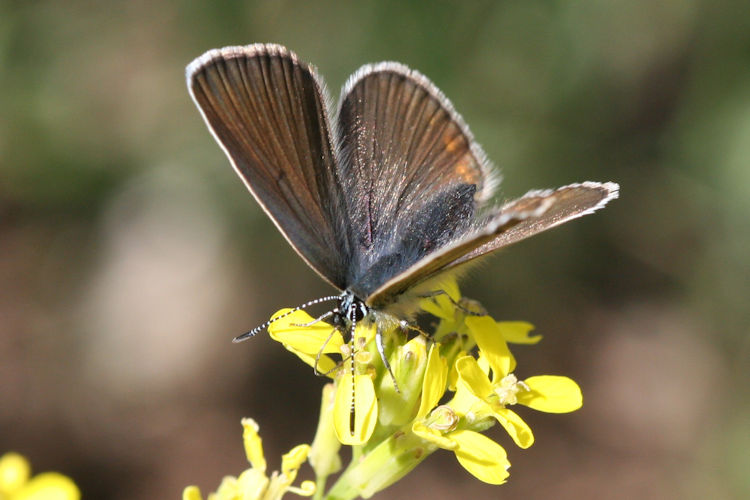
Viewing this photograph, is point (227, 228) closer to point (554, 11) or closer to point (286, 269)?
point (286, 269)

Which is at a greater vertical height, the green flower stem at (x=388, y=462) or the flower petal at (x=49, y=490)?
the flower petal at (x=49, y=490)

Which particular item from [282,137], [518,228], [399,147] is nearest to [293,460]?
[518,228]

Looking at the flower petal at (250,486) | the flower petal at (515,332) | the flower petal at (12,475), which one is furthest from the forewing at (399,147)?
the flower petal at (12,475)

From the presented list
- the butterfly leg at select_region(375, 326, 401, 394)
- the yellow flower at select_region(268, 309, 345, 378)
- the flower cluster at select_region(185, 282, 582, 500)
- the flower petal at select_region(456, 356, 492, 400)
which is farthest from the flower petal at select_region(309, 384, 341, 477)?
the flower petal at select_region(456, 356, 492, 400)

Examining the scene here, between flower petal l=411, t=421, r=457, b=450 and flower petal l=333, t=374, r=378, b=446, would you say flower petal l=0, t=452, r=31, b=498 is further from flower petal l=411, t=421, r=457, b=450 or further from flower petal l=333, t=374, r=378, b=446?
flower petal l=411, t=421, r=457, b=450

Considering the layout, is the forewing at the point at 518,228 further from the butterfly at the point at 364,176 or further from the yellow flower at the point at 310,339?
the yellow flower at the point at 310,339

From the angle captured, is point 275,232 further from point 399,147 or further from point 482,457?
point 482,457

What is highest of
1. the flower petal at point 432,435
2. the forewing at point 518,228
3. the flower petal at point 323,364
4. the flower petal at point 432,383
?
the forewing at point 518,228
